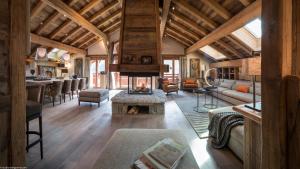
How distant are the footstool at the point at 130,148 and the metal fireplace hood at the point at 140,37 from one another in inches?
98.4

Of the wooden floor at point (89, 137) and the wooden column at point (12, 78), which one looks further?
the wooden floor at point (89, 137)

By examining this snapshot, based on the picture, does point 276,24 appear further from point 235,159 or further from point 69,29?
point 69,29

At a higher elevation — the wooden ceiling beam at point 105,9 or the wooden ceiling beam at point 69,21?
the wooden ceiling beam at point 105,9

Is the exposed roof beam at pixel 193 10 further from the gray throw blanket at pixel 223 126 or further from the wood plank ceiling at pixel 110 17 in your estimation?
the gray throw blanket at pixel 223 126

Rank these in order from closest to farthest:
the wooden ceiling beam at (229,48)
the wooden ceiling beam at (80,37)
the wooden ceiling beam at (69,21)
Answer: the wooden ceiling beam at (69,21), the wooden ceiling beam at (229,48), the wooden ceiling beam at (80,37)

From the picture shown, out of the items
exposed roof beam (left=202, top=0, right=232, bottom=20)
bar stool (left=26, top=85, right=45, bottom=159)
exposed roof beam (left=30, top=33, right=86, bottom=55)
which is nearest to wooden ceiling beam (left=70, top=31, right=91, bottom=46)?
exposed roof beam (left=30, top=33, right=86, bottom=55)

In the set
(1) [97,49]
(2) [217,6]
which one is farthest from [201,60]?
(1) [97,49]

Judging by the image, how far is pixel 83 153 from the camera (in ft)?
7.78

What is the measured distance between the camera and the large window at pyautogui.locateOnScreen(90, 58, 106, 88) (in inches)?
427

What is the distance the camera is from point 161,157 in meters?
1.32

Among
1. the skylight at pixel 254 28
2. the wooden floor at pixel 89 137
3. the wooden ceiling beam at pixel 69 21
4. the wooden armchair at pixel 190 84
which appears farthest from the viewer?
the wooden armchair at pixel 190 84

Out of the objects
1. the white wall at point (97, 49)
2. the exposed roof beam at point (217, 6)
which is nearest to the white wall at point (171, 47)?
the white wall at point (97, 49)

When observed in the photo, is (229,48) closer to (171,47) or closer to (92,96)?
(171,47)

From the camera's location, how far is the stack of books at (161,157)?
125 cm
